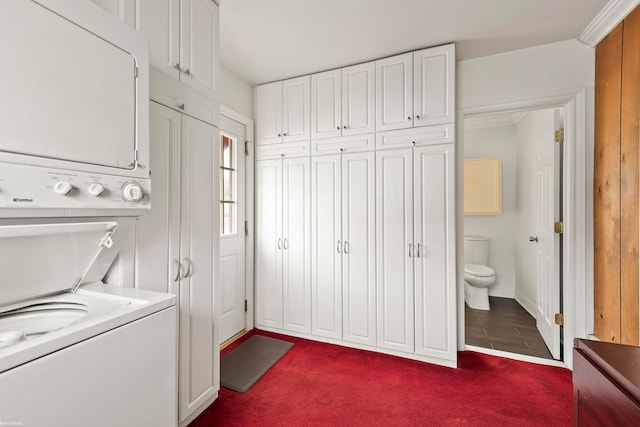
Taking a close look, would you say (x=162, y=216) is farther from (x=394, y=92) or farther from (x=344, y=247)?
(x=394, y=92)

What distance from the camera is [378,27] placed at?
2.11 metres

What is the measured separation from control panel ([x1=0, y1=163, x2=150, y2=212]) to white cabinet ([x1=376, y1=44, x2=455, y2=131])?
6.65 feet

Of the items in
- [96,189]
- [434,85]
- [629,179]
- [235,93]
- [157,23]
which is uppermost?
[235,93]

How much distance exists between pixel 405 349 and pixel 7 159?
2.68 metres

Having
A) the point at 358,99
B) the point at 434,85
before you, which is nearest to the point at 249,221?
the point at 358,99

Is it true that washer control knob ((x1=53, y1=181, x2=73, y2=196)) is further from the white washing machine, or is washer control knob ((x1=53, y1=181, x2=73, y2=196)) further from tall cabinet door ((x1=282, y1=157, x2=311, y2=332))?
tall cabinet door ((x1=282, y1=157, x2=311, y2=332))

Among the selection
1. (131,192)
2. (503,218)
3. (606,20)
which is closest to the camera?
(131,192)

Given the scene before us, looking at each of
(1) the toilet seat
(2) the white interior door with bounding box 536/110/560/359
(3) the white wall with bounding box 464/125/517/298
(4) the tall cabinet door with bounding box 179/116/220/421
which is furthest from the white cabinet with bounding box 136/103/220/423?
(3) the white wall with bounding box 464/125/517/298

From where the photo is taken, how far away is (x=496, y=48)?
2379 mm

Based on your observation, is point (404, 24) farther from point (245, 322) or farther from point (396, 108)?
point (245, 322)

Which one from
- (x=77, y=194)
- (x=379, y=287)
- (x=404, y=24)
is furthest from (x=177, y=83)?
(x=379, y=287)

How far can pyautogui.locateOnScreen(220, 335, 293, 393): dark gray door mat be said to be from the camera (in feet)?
6.87

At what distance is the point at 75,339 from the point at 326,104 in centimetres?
249

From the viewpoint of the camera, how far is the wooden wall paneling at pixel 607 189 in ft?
6.31
